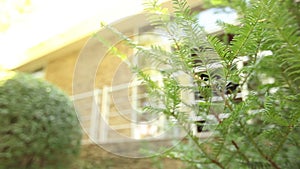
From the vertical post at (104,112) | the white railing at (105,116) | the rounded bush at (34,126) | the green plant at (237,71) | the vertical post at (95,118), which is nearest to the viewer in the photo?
the green plant at (237,71)

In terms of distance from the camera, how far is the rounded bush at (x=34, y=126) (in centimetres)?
237

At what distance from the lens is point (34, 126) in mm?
2496

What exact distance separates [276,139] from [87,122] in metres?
5.18

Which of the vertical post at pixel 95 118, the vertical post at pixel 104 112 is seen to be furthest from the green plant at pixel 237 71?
the vertical post at pixel 95 118

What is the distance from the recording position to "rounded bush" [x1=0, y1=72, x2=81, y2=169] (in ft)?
7.78

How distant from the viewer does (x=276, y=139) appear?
0.82 meters

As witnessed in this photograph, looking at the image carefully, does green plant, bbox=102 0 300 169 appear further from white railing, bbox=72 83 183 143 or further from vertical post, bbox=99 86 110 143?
vertical post, bbox=99 86 110 143

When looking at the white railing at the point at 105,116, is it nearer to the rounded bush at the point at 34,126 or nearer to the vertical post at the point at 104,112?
the vertical post at the point at 104,112

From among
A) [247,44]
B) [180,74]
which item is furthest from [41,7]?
[247,44]

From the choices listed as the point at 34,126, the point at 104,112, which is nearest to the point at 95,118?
the point at 104,112

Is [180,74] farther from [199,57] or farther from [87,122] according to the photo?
[87,122]

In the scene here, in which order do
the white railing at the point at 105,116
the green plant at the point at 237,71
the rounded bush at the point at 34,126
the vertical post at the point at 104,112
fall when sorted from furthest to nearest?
the vertical post at the point at 104,112, the white railing at the point at 105,116, the rounded bush at the point at 34,126, the green plant at the point at 237,71

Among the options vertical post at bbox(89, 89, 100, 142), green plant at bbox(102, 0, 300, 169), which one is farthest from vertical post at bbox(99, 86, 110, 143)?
green plant at bbox(102, 0, 300, 169)

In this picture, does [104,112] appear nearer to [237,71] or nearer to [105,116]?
[105,116]
